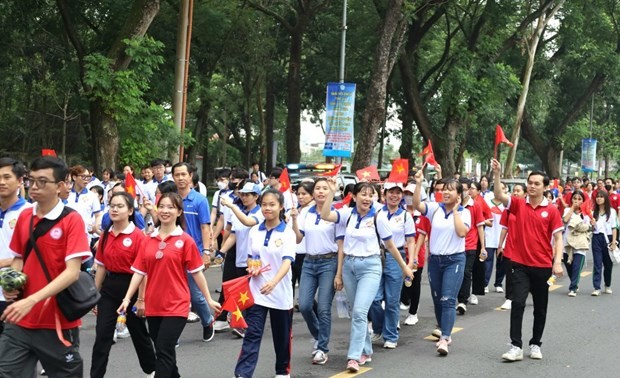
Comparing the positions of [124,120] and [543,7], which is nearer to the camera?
[124,120]

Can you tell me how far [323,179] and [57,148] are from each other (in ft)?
99.7

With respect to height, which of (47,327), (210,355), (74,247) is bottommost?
(210,355)

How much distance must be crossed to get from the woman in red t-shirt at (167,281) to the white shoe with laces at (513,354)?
11.1 ft

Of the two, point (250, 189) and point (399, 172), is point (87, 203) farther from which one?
point (399, 172)

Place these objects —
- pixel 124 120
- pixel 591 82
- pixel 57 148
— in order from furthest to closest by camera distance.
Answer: pixel 591 82
pixel 57 148
pixel 124 120

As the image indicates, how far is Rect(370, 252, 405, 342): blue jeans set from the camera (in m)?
8.90

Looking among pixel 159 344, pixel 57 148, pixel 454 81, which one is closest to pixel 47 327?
pixel 159 344

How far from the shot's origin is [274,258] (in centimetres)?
708

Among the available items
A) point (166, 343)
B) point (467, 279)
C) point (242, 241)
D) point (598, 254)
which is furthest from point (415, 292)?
point (166, 343)

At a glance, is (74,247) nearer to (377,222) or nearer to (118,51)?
(377,222)

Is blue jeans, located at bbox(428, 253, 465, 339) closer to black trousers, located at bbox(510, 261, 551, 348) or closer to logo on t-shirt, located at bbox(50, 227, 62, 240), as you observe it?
black trousers, located at bbox(510, 261, 551, 348)

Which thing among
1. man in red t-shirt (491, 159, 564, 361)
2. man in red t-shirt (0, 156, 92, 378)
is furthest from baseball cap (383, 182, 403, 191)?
man in red t-shirt (0, 156, 92, 378)

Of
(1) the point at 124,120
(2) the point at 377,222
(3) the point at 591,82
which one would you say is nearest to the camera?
(2) the point at 377,222

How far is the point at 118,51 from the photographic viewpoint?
17547mm
